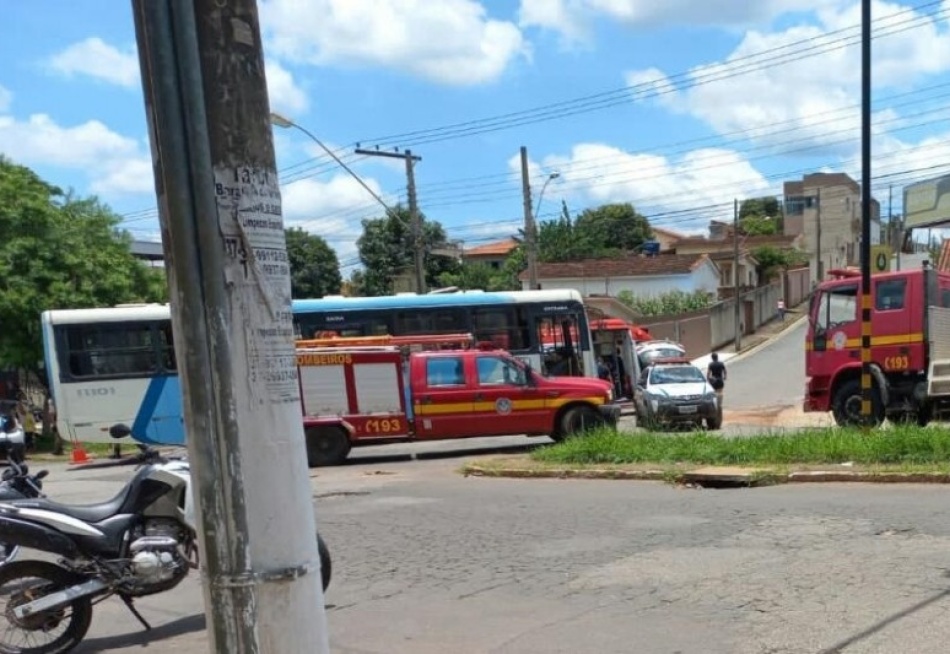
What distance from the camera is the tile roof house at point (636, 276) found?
55469mm

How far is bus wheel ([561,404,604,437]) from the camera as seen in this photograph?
17.4 m

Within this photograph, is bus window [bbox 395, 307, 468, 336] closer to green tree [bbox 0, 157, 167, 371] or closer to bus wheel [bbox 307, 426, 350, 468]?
bus wheel [bbox 307, 426, 350, 468]

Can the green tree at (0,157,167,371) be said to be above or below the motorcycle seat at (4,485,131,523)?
above

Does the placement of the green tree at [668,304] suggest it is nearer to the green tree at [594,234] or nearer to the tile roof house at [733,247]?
the tile roof house at [733,247]

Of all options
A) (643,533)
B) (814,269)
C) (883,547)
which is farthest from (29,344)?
(814,269)

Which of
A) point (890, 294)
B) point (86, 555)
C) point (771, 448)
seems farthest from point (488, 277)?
point (86, 555)

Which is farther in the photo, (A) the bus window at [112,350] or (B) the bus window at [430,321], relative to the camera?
(B) the bus window at [430,321]

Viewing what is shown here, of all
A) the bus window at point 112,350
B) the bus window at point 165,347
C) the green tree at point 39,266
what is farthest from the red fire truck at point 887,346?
the green tree at point 39,266

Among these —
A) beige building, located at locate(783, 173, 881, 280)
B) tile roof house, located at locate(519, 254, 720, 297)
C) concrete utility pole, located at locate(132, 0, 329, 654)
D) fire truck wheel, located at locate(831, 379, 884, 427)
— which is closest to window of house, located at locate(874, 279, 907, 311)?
fire truck wheel, located at locate(831, 379, 884, 427)

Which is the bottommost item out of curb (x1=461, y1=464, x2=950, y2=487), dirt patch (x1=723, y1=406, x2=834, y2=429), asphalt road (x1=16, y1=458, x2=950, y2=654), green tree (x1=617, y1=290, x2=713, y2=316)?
dirt patch (x1=723, y1=406, x2=834, y2=429)

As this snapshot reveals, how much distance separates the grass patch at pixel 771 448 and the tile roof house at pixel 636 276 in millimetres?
41343

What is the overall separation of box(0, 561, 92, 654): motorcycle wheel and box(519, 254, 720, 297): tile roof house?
49.2 meters

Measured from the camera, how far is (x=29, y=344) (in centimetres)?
2566

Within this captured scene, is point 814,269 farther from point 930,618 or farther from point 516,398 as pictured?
point 930,618
